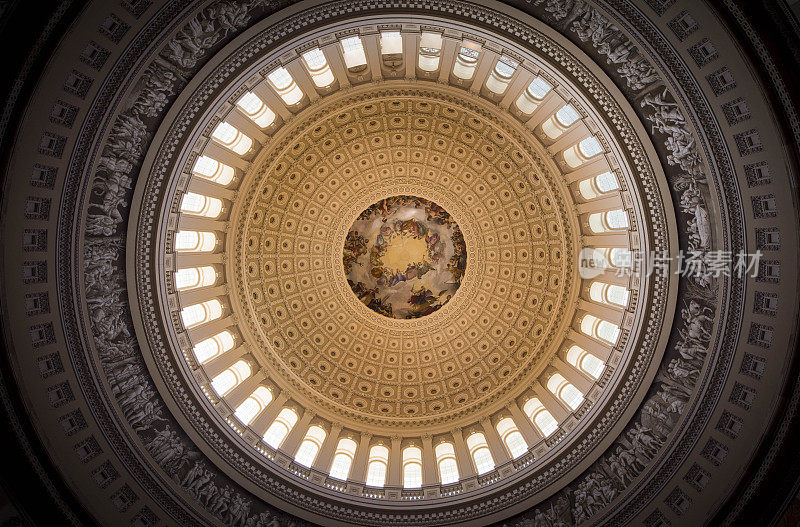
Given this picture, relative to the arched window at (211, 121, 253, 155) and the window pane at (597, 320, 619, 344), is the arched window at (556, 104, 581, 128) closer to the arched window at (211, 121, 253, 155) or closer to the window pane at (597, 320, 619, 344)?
the window pane at (597, 320, 619, 344)

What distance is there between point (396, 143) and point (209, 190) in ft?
35.3

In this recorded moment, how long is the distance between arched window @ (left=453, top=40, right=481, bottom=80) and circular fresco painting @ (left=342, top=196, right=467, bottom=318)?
8.75m

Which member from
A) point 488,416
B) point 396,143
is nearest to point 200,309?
point 396,143

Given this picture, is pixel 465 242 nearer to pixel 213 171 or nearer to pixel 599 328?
pixel 599 328

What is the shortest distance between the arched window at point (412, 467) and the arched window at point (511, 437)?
14.1ft

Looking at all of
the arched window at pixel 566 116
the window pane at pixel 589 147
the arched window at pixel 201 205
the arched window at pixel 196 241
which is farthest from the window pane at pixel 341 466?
the arched window at pixel 566 116

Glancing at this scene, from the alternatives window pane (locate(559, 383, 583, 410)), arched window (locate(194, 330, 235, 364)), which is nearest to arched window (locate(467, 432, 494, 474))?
window pane (locate(559, 383, 583, 410))

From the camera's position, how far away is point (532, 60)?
1577 cm

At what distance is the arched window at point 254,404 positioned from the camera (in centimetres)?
2183

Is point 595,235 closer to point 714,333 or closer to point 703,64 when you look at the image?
point 714,333

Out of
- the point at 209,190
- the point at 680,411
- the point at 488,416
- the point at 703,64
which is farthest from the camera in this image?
the point at 488,416

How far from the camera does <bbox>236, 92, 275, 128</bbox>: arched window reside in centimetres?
2030

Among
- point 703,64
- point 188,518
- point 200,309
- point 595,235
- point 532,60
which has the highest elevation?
point 532,60

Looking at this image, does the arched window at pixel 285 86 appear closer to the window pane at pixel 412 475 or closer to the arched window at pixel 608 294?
the arched window at pixel 608 294
